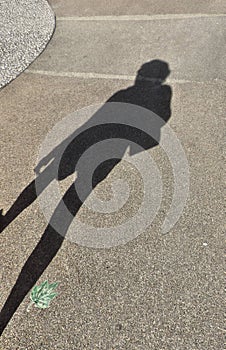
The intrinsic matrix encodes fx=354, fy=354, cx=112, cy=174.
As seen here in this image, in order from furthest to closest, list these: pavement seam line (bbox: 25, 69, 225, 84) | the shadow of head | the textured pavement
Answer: the shadow of head
pavement seam line (bbox: 25, 69, 225, 84)
the textured pavement

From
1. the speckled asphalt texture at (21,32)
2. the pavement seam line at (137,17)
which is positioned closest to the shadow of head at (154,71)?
the pavement seam line at (137,17)

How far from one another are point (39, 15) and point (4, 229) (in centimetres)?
710

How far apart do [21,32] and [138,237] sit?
6.85 meters

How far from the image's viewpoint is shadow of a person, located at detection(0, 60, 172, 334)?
14.0ft

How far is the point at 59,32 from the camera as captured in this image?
905cm

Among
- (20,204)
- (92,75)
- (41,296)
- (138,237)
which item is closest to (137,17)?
(92,75)

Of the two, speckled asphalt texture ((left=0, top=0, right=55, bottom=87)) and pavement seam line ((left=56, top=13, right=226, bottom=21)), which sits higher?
speckled asphalt texture ((left=0, top=0, right=55, bottom=87))

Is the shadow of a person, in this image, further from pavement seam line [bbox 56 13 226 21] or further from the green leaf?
pavement seam line [bbox 56 13 226 21]

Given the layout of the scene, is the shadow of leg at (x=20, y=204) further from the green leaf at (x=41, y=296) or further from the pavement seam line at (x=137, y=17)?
the pavement seam line at (x=137, y=17)

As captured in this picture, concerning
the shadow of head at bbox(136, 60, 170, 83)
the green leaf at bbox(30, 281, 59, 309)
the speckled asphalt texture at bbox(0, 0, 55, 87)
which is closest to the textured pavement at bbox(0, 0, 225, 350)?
the shadow of head at bbox(136, 60, 170, 83)

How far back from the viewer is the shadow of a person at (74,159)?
4.26 metres

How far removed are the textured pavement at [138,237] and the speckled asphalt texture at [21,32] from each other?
311 mm

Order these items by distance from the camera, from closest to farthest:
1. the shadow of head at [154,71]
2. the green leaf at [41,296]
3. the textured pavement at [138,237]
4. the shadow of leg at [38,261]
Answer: the green leaf at [41,296]
the textured pavement at [138,237]
the shadow of leg at [38,261]
the shadow of head at [154,71]

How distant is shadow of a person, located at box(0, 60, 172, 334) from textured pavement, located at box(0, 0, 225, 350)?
11cm
